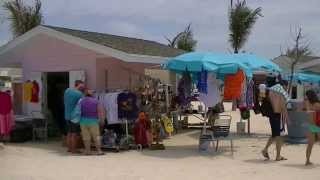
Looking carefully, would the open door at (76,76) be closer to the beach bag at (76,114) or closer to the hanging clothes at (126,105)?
the hanging clothes at (126,105)

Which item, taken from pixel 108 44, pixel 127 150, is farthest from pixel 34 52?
pixel 127 150

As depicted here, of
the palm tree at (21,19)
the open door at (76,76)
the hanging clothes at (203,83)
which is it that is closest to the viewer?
the hanging clothes at (203,83)

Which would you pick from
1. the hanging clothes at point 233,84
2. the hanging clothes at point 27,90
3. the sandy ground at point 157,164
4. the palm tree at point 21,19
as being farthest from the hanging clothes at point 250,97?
the palm tree at point 21,19

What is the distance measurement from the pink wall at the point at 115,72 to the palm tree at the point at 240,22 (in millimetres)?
17062

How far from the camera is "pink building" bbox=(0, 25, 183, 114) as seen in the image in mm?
14438

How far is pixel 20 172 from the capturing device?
398 inches

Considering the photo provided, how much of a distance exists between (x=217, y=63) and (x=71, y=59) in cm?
450

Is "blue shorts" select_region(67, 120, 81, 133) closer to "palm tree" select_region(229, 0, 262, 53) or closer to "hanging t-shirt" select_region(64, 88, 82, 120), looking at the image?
"hanging t-shirt" select_region(64, 88, 82, 120)

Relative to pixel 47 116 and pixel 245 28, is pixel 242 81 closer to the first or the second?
pixel 47 116

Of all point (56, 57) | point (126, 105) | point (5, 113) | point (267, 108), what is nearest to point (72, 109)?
point (126, 105)

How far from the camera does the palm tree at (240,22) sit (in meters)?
32.2

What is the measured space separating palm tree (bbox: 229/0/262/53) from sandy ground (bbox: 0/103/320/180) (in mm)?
18880

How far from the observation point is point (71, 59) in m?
15.0

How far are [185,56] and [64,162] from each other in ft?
12.3
